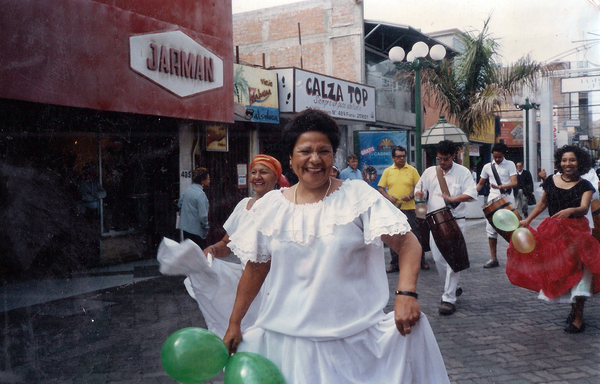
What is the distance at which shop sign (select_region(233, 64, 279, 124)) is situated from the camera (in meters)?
11.7

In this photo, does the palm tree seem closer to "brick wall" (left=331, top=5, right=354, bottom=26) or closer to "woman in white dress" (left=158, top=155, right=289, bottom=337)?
"brick wall" (left=331, top=5, right=354, bottom=26)

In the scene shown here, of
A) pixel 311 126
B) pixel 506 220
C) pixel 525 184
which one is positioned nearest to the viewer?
pixel 311 126

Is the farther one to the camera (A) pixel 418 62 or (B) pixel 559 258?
(A) pixel 418 62

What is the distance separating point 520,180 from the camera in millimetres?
12508

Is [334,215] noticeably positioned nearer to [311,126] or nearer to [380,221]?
[380,221]

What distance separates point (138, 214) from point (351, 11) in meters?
10.2

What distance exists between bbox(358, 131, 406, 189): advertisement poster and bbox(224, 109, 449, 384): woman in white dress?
1347 centimetres

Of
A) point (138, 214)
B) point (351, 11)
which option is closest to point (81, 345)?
point (138, 214)

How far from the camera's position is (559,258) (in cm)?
505

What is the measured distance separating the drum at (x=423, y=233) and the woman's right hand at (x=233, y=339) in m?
5.60

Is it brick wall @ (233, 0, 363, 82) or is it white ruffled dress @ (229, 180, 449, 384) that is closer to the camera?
white ruffled dress @ (229, 180, 449, 384)

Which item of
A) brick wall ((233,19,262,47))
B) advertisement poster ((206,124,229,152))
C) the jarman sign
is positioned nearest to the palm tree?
brick wall ((233,19,262,47))

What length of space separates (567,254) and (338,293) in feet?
12.0

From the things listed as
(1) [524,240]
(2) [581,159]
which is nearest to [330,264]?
(1) [524,240]
